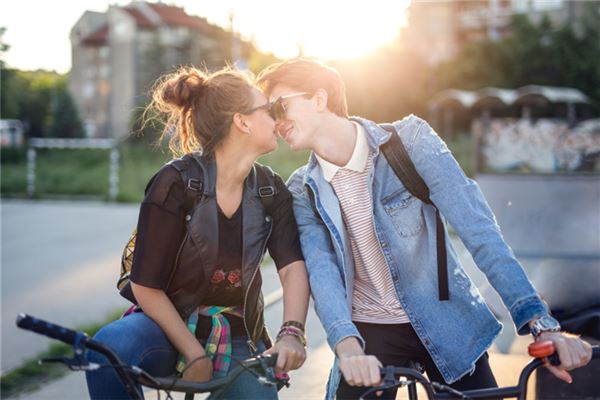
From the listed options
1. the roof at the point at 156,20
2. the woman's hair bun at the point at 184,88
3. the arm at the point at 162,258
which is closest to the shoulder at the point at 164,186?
the arm at the point at 162,258

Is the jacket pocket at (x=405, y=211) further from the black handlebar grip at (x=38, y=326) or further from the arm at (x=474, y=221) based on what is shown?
the black handlebar grip at (x=38, y=326)

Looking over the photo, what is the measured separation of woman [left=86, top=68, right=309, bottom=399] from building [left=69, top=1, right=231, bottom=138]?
5632 cm

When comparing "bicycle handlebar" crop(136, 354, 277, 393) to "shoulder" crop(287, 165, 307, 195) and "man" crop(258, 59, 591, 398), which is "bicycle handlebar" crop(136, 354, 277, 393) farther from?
"shoulder" crop(287, 165, 307, 195)

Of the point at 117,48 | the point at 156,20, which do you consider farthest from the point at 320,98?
the point at 117,48

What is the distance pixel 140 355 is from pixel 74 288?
6.66 m

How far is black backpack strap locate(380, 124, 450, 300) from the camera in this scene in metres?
2.83

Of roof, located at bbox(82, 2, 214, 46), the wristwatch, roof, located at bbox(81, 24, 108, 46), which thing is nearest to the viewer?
the wristwatch

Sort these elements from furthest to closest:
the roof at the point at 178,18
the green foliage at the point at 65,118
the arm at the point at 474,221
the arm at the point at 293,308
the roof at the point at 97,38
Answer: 1. the roof at the point at 97,38
2. the roof at the point at 178,18
3. the green foliage at the point at 65,118
4. the arm at the point at 293,308
5. the arm at the point at 474,221

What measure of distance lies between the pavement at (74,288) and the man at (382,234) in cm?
27

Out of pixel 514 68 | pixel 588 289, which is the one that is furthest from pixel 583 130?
pixel 514 68

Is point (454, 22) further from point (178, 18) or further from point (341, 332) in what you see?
point (341, 332)

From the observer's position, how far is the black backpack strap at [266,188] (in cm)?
292

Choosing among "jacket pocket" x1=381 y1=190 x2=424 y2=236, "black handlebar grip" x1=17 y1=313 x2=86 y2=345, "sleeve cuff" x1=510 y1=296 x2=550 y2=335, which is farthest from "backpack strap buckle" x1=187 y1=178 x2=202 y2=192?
"sleeve cuff" x1=510 y1=296 x2=550 y2=335

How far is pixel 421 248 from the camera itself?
2.87m
